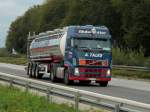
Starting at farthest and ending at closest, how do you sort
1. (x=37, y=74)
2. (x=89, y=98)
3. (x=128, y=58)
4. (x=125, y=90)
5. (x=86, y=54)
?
(x=128, y=58) → (x=37, y=74) → (x=86, y=54) → (x=125, y=90) → (x=89, y=98)

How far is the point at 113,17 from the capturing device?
8725cm

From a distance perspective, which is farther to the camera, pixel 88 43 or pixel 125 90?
pixel 88 43

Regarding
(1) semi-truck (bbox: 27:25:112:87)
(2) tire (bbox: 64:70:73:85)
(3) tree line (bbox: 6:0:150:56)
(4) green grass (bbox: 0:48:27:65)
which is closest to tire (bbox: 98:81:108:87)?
(1) semi-truck (bbox: 27:25:112:87)

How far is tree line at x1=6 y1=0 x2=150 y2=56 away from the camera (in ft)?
239

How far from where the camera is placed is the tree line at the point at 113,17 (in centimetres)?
7281

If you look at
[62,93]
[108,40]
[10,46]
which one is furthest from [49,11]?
[62,93]

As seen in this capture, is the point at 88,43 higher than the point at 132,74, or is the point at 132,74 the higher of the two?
the point at 88,43

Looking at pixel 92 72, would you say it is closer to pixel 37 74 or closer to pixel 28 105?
pixel 37 74

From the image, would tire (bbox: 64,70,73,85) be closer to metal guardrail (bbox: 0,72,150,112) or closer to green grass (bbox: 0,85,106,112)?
metal guardrail (bbox: 0,72,150,112)

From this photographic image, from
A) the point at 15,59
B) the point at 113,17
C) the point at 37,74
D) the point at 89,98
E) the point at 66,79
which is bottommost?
the point at 89,98

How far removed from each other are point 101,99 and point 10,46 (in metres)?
136

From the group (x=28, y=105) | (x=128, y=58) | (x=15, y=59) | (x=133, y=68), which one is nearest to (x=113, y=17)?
(x=15, y=59)

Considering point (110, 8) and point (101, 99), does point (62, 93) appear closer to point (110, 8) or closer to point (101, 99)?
point (101, 99)

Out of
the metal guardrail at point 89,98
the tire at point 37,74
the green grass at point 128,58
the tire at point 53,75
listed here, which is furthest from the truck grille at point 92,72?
the green grass at point 128,58
